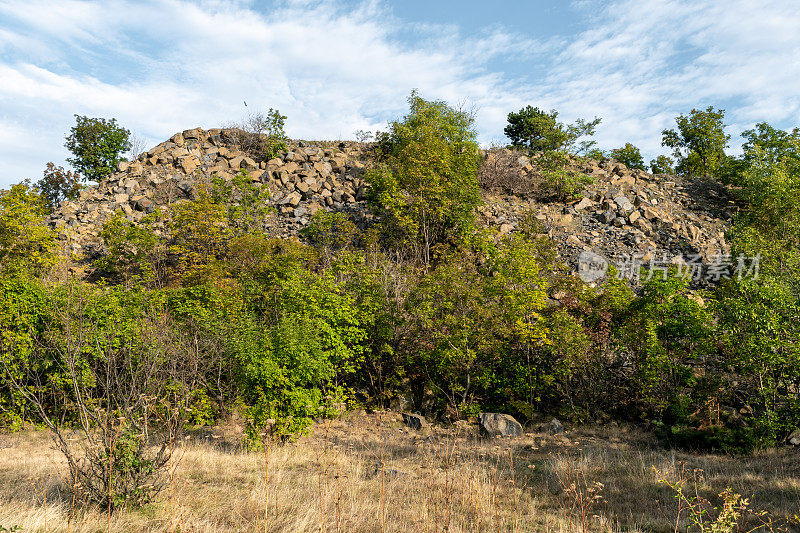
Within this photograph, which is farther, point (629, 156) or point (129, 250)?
point (629, 156)

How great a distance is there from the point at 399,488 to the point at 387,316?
7.89 metres

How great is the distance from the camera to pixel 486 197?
27016mm

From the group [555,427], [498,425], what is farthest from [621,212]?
[498,425]

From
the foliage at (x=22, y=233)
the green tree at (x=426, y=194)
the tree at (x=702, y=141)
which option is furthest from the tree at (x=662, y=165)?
the foliage at (x=22, y=233)

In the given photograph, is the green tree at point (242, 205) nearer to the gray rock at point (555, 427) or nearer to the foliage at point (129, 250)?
the foliage at point (129, 250)

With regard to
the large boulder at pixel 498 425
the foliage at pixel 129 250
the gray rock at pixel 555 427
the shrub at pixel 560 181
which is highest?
the shrub at pixel 560 181

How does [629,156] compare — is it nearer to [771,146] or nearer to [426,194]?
[771,146]

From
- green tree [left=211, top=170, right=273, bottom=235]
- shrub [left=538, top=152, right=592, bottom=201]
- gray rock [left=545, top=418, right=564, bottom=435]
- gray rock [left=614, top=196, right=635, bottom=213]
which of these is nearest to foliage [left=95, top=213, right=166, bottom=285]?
green tree [left=211, top=170, right=273, bottom=235]

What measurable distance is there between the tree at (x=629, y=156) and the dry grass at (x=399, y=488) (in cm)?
2889

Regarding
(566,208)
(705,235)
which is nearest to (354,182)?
(566,208)

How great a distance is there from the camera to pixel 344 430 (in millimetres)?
12688

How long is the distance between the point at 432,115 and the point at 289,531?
24.5 meters

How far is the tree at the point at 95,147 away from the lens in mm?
34875

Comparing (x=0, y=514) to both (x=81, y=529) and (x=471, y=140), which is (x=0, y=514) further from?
(x=471, y=140)
